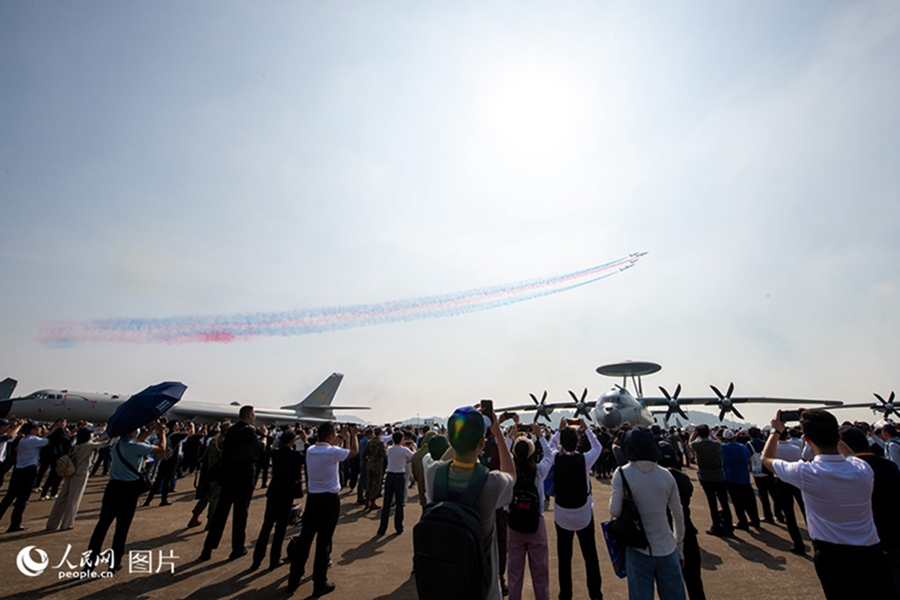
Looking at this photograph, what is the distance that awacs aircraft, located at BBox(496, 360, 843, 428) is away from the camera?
23438 millimetres

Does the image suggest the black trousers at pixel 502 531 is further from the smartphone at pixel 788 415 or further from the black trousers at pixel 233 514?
the black trousers at pixel 233 514

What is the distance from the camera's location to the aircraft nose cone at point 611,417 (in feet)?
75.6

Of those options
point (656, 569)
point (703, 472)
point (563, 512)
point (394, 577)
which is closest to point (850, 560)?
point (656, 569)

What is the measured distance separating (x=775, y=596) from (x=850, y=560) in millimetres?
3468

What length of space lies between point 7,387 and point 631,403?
43067 mm

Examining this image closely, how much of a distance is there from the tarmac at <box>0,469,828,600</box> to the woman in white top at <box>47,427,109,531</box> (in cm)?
30

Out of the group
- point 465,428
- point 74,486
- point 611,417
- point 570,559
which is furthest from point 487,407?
point 611,417

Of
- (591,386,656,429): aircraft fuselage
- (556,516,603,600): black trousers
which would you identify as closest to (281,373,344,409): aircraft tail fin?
(591,386,656,429): aircraft fuselage

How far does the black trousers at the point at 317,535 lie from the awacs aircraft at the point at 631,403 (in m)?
20.7

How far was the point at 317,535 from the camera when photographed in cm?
583

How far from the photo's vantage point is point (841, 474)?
3238mm

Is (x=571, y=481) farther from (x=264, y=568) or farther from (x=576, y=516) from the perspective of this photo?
(x=264, y=568)

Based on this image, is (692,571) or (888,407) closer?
(692,571)

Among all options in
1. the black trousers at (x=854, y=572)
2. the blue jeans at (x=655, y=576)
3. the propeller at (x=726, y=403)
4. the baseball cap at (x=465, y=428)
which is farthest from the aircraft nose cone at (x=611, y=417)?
the baseball cap at (x=465, y=428)
